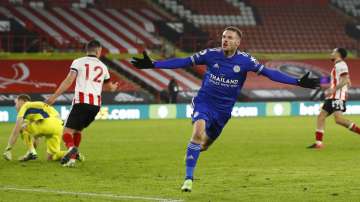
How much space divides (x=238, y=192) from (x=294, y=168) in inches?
122

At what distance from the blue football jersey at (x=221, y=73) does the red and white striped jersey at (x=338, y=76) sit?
672 centimetres

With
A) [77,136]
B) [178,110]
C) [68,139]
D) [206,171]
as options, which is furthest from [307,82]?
[178,110]

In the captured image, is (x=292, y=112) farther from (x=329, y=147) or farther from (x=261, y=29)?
(x=329, y=147)

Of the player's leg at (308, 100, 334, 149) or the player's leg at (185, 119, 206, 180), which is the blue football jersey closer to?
the player's leg at (185, 119, 206, 180)

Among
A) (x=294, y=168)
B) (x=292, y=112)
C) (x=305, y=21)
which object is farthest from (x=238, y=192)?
(x=305, y=21)

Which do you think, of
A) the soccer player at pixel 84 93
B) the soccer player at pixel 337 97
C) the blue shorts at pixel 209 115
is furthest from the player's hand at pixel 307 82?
the soccer player at pixel 337 97

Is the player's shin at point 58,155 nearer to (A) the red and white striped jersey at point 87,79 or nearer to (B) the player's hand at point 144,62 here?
(A) the red and white striped jersey at point 87,79

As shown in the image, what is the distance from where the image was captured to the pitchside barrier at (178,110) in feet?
102

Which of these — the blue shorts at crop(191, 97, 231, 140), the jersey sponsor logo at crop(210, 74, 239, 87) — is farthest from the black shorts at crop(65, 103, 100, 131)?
the jersey sponsor logo at crop(210, 74, 239, 87)

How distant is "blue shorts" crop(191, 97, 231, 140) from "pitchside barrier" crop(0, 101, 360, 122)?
19.2m

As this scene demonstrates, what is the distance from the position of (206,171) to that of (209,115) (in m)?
2.13

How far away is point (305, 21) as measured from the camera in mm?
46969

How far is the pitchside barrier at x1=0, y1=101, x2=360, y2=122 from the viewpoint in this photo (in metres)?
31.0

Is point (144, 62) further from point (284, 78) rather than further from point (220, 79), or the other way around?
point (284, 78)
